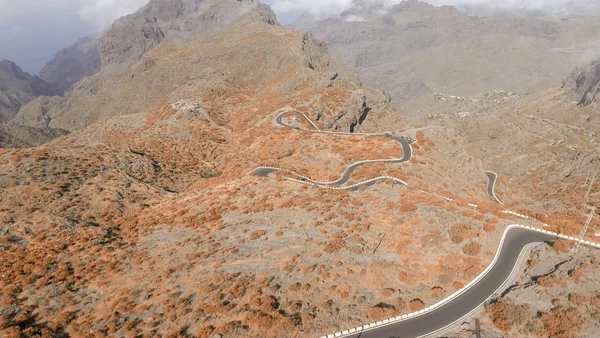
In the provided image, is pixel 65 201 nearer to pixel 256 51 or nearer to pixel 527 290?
pixel 527 290

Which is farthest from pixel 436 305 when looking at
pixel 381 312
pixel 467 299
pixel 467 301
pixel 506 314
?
pixel 506 314

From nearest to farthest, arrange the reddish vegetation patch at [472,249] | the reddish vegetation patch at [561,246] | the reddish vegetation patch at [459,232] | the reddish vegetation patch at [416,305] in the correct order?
the reddish vegetation patch at [416,305] → the reddish vegetation patch at [561,246] → the reddish vegetation patch at [472,249] → the reddish vegetation patch at [459,232]

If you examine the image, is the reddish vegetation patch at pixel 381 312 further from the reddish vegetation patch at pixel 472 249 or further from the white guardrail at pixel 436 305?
the reddish vegetation patch at pixel 472 249

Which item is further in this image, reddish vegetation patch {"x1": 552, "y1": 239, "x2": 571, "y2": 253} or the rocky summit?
reddish vegetation patch {"x1": 552, "y1": 239, "x2": 571, "y2": 253}

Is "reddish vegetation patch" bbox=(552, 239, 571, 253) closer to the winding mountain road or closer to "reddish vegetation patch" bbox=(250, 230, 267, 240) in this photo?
the winding mountain road

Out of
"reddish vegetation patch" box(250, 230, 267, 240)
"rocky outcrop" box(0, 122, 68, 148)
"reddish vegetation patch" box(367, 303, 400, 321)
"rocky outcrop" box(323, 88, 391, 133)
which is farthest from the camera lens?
"rocky outcrop" box(0, 122, 68, 148)

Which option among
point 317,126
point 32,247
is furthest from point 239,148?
point 32,247

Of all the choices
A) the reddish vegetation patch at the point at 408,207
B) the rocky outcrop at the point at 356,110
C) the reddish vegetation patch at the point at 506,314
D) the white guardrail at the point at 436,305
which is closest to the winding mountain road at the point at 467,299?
the white guardrail at the point at 436,305

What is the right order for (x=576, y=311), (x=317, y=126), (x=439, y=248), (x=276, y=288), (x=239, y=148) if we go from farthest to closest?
(x=317, y=126) < (x=239, y=148) < (x=439, y=248) < (x=276, y=288) < (x=576, y=311)

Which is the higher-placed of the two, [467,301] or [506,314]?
[506,314]

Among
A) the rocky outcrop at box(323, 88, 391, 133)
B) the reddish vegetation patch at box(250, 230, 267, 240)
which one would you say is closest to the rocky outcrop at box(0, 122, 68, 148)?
the rocky outcrop at box(323, 88, 391, 133)

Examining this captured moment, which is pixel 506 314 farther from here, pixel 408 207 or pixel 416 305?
pixel 408 207
